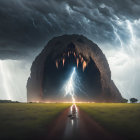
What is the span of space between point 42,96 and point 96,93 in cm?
3250

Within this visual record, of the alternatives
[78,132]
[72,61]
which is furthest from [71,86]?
[78,132]

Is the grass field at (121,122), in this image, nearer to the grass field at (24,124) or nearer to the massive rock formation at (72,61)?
the grass field at (24,124)

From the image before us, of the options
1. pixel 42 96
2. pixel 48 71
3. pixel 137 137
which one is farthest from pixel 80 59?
pixel 137 137

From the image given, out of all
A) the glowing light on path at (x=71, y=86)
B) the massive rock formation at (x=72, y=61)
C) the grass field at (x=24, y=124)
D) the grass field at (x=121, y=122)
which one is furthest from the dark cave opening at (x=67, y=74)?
the grass field at (x=24, y=124)

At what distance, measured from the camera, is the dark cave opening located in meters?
82.7

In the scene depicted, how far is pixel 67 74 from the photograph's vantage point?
95.2m

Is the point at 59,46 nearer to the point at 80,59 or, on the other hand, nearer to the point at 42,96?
the point at 80,59

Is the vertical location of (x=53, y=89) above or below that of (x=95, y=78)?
below

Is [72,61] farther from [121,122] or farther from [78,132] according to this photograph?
[78,132]

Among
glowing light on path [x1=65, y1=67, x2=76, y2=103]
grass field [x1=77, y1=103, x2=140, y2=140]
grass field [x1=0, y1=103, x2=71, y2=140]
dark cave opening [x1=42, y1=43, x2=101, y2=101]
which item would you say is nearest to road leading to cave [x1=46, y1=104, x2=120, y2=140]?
grass field [x1=0, y1=103, x2=71, y2=140]

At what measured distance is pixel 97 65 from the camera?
85250 mm

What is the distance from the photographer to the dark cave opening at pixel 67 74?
271ft

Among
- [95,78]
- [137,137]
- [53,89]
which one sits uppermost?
[95,78]

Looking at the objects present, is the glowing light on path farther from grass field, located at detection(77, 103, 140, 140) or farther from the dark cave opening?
grass field, located at detection(77, 103, 140, 140)
